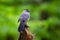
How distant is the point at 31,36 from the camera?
1534 millimetres

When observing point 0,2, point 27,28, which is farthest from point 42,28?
point 27,28

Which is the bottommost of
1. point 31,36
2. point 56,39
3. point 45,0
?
point 56,39

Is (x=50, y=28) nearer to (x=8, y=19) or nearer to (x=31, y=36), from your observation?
(x=8, y=19)

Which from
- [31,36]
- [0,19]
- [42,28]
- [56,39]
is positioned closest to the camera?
[31,36]

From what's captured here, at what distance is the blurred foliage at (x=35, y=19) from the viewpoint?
3.17m

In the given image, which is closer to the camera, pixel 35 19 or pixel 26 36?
pixel 26 36

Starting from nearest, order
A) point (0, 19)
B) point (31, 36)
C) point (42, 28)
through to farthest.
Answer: point (31, 36), point (0, 19), point (42, 28)

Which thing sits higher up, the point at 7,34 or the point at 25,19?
the point at 25,19

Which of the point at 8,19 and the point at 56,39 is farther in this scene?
the point at 56,39

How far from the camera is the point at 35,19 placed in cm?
369

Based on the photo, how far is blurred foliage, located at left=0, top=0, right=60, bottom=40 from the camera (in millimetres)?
3168

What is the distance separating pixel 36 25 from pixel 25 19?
183 centimetres

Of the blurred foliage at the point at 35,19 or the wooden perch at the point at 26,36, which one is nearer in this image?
the wooden perch at the point at 26,36

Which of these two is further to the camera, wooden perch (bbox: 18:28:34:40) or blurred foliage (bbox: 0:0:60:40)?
blurred foliage (bbox: 0:0:60:40)
